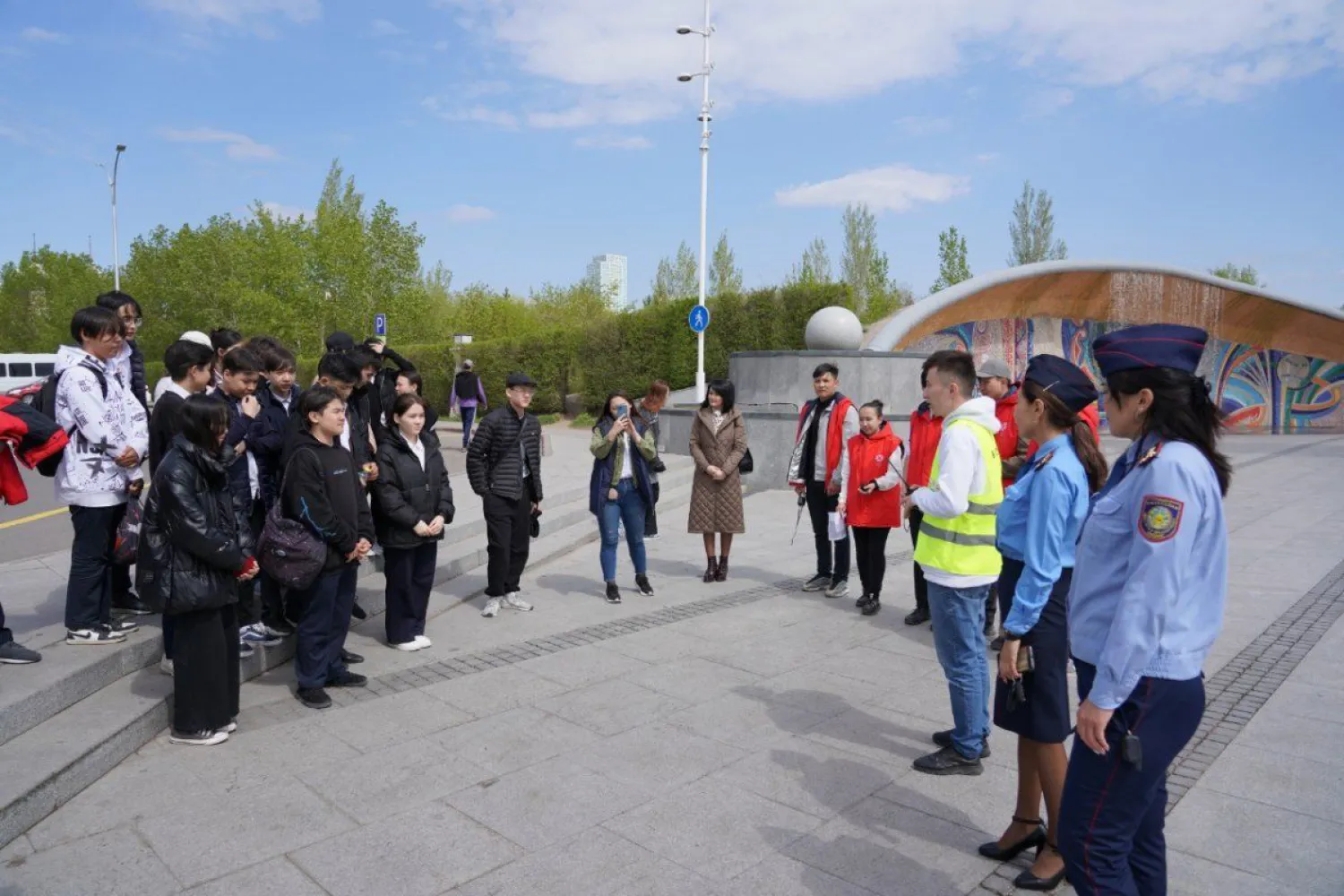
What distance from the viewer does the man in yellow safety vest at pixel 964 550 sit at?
4039mm

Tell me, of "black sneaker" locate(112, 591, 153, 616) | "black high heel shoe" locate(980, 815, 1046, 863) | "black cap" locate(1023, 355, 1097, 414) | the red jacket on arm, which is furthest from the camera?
the red jacket on arm

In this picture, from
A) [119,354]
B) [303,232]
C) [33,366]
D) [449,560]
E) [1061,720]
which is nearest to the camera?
[1061,720]

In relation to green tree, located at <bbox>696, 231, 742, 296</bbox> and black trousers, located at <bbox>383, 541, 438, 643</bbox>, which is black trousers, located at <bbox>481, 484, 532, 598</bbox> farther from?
green tree, located at <bbox>696, 231, 742, 296</bbox>

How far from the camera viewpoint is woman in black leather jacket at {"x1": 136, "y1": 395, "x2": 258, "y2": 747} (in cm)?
429

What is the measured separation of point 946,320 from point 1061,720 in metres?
19.0

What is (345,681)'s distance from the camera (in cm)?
541

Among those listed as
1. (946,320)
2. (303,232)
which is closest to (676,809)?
(946,320)

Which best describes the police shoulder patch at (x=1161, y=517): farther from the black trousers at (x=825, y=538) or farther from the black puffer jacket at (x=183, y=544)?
the black trousers at (x=825, y=538)

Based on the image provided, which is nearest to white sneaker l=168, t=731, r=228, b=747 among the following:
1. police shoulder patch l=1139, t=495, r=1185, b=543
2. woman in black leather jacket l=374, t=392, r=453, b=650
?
woman in black leather jacket l=374, t=392, r=453, b=650

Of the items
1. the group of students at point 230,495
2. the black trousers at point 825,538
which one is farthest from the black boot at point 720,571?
the group of students at point 230,495

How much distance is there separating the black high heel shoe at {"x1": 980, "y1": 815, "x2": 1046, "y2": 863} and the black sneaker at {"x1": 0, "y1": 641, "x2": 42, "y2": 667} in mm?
4518

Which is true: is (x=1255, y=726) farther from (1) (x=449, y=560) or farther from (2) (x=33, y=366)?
(2) (x=33, y=366)

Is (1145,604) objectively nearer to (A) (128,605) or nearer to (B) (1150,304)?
(A) (128,605)

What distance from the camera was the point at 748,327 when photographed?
76.5 ft
